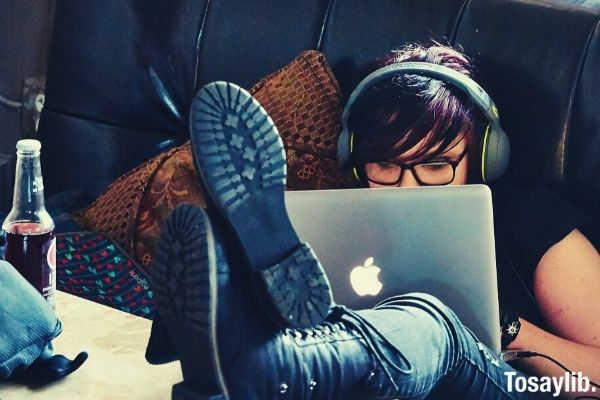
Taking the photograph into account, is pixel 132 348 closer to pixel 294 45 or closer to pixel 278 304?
pixel 278 304

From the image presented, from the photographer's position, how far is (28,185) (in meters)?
1.17

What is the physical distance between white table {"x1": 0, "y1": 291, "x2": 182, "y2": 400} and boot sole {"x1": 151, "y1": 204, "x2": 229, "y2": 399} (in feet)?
0.63

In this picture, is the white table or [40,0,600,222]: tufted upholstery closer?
the white table

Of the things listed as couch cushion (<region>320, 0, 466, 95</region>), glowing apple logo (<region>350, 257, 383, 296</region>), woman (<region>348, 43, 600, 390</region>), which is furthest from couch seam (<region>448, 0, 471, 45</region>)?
glowing apple logo (<region>350, 257, 383, 296</region>)

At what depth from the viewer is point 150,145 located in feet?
5.75

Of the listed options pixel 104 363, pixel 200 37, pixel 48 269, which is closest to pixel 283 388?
pixel 104 363

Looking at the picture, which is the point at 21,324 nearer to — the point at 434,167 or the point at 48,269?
the point at 48,269

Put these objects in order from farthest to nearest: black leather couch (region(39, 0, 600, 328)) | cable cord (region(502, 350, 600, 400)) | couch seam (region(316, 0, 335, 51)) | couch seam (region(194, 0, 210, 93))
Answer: couch seam (region(194, 0, 210, 93)) < couch seam (region(316, 0, 335, 51)) < black leather couch (region(39, 0, 600, 328)) < cable cord (region(502, 350, 600, 400))

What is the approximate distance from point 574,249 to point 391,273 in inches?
13.9

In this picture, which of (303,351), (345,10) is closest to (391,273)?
(303,351)

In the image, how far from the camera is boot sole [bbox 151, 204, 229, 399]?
0.83 metres

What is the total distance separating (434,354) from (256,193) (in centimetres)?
29

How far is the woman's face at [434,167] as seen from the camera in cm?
132

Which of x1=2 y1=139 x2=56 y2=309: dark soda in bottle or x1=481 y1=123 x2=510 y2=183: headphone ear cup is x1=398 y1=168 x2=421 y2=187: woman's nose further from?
x1=2 y1=139 x2=56 y2=309: dark soda in bottle
